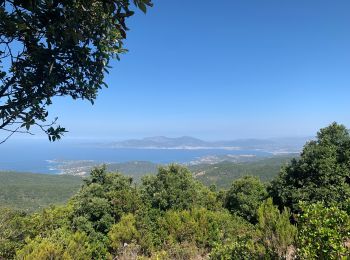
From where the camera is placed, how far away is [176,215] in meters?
19.0

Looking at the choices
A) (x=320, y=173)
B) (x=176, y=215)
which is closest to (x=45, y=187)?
(x=176, y=215)

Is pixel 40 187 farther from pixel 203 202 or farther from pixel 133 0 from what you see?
pixel 133 0

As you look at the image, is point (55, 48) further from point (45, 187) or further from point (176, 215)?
point (45, 187)

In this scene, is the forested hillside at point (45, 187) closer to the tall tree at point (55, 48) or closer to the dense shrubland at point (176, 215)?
the dense shrubland at point (176, 215)

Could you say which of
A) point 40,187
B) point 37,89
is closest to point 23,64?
point 37,89

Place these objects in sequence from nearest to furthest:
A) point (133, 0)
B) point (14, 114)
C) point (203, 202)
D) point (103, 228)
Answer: point (133, 0)
point (14, 114)
point (103, 228)
point (203, 202)

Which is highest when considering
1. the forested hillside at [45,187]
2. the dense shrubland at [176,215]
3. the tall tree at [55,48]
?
the tall tree at [55,48]

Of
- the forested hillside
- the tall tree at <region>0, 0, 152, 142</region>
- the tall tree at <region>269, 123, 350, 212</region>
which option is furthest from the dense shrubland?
the forested hillside

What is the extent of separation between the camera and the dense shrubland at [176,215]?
42.8 ft

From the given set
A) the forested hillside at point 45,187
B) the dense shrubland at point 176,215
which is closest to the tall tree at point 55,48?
the dense shrubland at point 176,215

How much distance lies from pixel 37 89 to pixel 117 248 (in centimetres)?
1641

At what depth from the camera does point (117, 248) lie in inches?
726

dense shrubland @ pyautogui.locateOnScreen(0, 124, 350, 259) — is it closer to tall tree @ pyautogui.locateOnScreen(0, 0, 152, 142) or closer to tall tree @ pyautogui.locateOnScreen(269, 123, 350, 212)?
tall tree @ pyautogui.locateOnScreen(269, 123, 350, 212)

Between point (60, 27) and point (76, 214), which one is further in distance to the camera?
point (76, 214)
